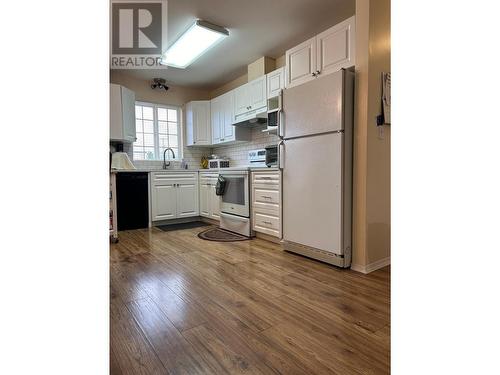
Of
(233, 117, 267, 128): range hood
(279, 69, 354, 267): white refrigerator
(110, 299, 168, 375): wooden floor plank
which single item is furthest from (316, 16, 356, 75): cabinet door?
(110, 299, 168, 375): wooden floor plank

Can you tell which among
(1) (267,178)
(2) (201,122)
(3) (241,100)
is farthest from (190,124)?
(1) (267,178)

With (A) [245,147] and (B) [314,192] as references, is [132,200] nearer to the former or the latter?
(A) [245,147]

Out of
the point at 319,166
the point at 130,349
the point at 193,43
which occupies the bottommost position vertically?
the point at 130,349

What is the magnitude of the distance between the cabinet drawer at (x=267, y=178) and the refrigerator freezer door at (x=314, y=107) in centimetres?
46

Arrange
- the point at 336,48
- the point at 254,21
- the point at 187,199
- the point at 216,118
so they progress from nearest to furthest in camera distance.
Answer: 1. the point at 336,48
2. the point at 254,21
3. the point at 187,199
4. the point at 216,118

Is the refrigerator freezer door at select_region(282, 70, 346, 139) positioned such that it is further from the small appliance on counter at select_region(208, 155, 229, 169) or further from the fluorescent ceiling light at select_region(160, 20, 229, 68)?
the small appliance on counter at select_region(208, 155, 229, 169)

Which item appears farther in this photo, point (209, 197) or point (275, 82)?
point (209, 197)

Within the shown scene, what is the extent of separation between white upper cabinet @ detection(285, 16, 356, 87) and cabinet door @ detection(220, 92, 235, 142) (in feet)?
5.49

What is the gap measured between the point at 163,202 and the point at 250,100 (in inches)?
82.4

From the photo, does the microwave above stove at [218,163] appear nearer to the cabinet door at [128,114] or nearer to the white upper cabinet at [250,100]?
the white upper cabinet at [250,100]

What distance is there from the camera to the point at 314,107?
2514 mm

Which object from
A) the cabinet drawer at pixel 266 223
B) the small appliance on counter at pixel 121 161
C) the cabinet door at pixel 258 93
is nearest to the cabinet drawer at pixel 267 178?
the cabinet drawer at pixel 266 223
